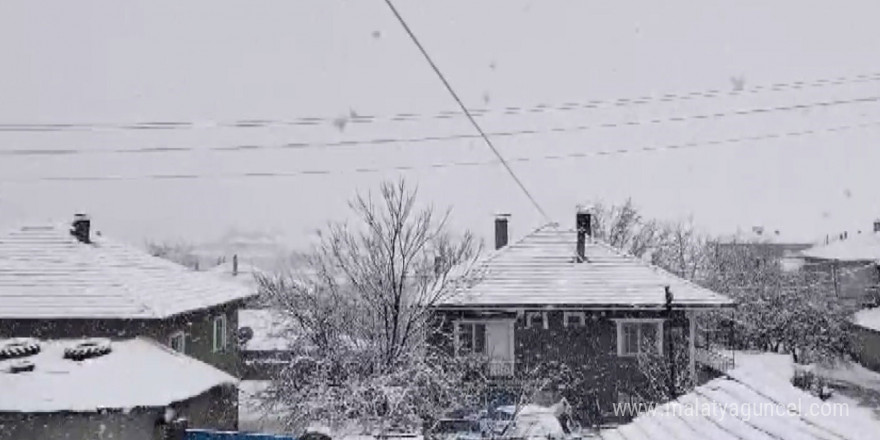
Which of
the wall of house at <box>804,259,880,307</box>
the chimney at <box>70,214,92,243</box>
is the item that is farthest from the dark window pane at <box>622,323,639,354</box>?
the wall of house at <box>804,259,880,307</box>

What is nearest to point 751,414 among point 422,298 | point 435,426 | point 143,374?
point 435,426

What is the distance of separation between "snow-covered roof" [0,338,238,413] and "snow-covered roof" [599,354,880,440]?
39.3 feet

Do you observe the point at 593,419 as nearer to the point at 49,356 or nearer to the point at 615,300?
the point at 615,300

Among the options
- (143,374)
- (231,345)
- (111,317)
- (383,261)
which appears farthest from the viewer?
(231,345)

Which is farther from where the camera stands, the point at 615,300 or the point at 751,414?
the point at 615,300

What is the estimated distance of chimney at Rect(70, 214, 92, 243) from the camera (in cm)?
2375

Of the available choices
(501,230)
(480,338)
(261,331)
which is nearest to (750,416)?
(480,338)

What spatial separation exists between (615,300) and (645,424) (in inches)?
652

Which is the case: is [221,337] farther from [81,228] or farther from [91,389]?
[91,389]

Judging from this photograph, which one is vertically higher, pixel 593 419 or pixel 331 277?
pixel 331 277

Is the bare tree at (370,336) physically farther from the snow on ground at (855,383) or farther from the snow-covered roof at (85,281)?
the snow on ground at (855,383)

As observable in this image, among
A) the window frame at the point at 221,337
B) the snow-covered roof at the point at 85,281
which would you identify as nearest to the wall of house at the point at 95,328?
the snow-covered roof at the point at 85,281

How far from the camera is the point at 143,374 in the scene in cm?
1797

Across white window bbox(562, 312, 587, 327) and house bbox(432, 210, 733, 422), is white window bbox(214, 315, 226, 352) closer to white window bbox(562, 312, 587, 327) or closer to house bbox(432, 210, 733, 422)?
house bbox(432, 210, 733, 422)
